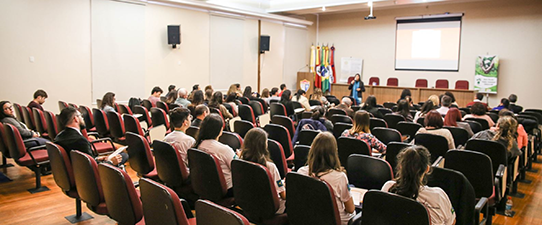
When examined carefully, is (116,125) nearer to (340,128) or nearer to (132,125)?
(132,125)

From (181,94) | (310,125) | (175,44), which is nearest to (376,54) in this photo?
(175,44)

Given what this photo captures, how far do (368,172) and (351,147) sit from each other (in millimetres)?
980

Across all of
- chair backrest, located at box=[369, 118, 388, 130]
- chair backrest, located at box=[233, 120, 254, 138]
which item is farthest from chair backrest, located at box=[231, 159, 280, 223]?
Result: chair backrest, located at box=[369, 118, 388, 130]

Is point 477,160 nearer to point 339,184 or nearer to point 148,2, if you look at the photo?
point 339,184

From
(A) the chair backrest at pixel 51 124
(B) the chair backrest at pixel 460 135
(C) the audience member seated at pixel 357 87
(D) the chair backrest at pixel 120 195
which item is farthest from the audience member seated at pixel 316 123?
(C) the audience member seated at pixel 357 87

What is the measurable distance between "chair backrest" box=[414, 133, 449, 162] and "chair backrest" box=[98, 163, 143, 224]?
11.2ft

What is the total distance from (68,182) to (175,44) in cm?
Answer: 905

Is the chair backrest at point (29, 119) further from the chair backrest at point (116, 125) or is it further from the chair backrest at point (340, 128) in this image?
the chair backrest at point (340, 128)

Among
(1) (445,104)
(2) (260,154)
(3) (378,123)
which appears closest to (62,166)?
(2) (260,154)

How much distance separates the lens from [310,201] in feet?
8.82

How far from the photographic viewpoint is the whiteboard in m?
16.2

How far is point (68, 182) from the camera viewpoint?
3.47 meters

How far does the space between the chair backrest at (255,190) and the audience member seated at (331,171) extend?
1.09 ft

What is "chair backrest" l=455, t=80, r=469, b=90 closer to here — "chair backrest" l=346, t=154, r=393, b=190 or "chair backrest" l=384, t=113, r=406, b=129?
"chair backrest" l=384, t=113, r=406, b=129
